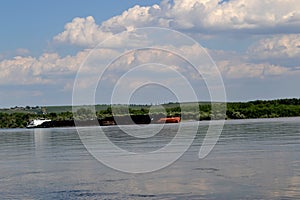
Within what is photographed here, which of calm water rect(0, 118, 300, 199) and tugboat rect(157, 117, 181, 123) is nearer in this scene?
calm water rect(0, 118, 300, 199)

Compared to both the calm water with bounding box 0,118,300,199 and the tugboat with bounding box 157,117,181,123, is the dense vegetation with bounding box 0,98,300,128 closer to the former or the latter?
the tugboat with bounding box 157,117,181,123

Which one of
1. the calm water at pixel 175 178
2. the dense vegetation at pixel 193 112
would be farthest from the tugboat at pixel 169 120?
the calm water at pixel 175 178

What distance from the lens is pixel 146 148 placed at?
131 feet

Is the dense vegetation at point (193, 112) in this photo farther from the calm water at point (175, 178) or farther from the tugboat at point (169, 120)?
the calm water at point (175, 178)

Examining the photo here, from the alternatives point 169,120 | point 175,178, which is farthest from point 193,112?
point 175,178

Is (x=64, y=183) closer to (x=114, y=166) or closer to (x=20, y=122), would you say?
(x=114, y=166)

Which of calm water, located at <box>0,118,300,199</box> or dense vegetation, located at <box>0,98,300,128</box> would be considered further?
dense vegetation, located at <box>0,98,300,128</box>

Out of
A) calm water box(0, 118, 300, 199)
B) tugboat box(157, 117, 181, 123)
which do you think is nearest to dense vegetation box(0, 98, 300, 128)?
tugboat box(157, 117, 181, 123)

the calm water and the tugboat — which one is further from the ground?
the tugboat

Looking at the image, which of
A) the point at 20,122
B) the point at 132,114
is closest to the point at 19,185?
the point at 132,114

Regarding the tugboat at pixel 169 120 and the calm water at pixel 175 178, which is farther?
the tugboat at pixel 169 120

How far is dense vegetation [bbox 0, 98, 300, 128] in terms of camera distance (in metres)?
123

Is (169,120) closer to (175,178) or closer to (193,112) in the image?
(193,112)

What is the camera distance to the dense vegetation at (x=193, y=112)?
12269 centimetres
